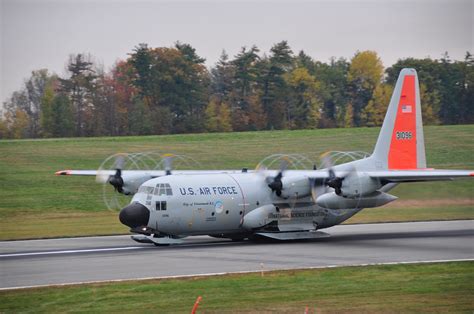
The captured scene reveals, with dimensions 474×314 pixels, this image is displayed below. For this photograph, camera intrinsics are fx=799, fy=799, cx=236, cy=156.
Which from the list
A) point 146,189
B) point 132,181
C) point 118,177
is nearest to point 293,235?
point 146,189

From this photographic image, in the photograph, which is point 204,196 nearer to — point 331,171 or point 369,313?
point 331,171

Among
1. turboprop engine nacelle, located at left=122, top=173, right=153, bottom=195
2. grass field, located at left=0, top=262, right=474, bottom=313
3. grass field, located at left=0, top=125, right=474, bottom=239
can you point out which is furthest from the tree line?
grass field, located at left=0, top=262, right=474, bottom=313

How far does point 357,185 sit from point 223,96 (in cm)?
3568

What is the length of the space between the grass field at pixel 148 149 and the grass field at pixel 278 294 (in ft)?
40.5

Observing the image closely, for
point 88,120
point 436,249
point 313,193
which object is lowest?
point 436,249

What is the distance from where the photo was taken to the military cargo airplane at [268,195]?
28.5 meters

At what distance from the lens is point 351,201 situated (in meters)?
30.4

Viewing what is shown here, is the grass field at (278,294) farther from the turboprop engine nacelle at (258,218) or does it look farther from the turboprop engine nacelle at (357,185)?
the turboprop engine nacelle at (258,218)

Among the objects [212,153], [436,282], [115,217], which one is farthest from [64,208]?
[436,282]

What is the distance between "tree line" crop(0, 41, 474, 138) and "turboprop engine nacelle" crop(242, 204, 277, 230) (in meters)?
29.1

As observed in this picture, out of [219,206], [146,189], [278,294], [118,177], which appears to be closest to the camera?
[278,294]

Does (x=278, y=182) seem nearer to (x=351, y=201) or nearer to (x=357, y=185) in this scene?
(x=351, y=201)

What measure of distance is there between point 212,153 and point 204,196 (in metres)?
22.9

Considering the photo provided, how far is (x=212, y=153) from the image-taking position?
5194cm
